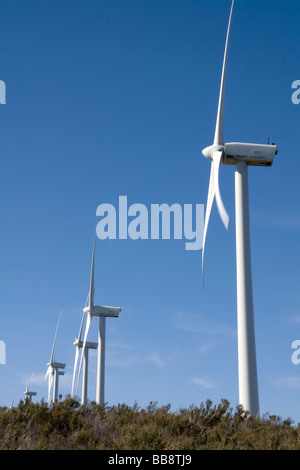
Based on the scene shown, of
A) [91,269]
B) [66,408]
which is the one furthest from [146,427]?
[91,269]

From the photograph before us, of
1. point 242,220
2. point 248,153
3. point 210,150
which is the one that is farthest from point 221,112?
point 242,220

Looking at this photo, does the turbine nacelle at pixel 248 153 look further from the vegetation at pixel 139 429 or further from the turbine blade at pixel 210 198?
the vegetation at pixel 139 429

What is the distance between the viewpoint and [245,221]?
30.9 m

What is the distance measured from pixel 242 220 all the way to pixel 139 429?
13.3m

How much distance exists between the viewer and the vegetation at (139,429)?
745 inches

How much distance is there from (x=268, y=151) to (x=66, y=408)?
17.0 meters

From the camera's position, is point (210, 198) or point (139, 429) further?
point (210, 198)

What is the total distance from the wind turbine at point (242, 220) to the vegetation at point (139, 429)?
426 centimetres

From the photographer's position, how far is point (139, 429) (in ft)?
65.8

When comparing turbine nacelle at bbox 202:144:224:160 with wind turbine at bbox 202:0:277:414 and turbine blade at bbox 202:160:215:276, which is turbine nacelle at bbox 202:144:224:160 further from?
turbine blade at bbox 202:160:215:276

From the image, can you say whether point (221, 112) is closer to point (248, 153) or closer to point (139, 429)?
point (248, 153)

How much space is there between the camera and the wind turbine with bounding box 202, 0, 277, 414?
2825 centimetres

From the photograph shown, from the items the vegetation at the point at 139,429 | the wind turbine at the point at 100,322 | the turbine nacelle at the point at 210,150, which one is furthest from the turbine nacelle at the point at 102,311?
the vegetation at the point at 139,429
